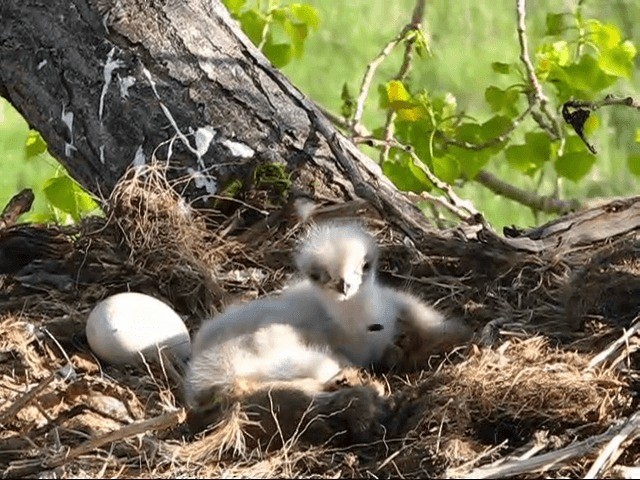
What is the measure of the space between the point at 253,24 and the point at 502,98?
874mm

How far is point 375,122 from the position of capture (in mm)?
8078

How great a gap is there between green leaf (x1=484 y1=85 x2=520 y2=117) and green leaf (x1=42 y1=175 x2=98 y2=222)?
1326mm

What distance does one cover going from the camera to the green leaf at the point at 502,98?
5.20 metres

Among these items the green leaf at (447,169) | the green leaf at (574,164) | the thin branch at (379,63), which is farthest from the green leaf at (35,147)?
the green leaf at (574,164)

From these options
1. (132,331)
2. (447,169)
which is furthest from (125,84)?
(447,169)

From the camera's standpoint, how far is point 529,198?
5578 mm

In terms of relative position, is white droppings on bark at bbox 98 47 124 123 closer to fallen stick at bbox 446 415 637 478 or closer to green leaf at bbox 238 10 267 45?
green leaf at bbox 238 10 267 45

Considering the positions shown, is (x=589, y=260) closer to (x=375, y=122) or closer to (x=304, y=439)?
(x=304, y=439)

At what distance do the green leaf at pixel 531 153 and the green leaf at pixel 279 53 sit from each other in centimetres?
80

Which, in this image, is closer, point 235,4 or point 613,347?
point 613,347

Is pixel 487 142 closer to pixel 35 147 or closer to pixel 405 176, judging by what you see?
pixel 405 176

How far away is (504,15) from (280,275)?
423cm

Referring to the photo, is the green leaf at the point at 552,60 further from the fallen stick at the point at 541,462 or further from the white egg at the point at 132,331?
the fallen stick at the point at 541,462

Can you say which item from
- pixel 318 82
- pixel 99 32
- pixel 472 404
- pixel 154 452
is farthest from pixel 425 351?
pixel 318 82
